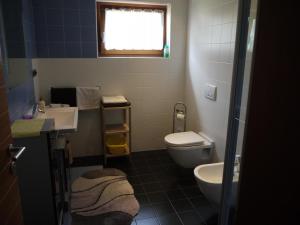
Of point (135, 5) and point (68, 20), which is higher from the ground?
point (135, 5)

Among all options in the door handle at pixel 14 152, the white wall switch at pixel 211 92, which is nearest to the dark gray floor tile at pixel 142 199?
the white wall switch at pixel 211 92

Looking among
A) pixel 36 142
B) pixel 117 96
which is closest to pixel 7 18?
pixel 36 142

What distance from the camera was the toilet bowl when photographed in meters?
1.82

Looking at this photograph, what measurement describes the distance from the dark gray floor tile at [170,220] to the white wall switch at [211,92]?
1194 millimetres

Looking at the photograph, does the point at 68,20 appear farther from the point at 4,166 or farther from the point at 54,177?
the point at 4,166

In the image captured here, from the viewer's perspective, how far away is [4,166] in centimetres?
102

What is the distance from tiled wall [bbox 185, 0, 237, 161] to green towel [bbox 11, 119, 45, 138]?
1.62 meters

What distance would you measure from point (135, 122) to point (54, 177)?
1705mm

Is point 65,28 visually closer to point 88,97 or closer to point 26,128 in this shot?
point 88,97

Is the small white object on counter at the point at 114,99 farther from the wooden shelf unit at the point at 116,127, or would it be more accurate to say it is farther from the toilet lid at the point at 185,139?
the toilet lid at the point at 185,139

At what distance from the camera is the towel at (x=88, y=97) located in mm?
2889

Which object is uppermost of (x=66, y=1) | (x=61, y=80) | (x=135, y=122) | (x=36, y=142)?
(x=66, y=1)

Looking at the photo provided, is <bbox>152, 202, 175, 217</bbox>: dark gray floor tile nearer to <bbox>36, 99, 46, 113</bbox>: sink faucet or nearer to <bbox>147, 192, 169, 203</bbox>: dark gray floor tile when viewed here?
<bbox>147, 192, 169, 203</bbox>: dark gray floor tile

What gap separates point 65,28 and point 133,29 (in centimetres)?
81
